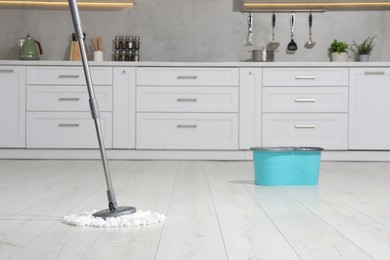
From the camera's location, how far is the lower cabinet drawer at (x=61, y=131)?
17.2 ft

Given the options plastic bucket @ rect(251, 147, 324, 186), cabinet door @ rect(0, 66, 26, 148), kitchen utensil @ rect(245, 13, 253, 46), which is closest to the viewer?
plastic bucket @ rect(251, 147, 324, 186)

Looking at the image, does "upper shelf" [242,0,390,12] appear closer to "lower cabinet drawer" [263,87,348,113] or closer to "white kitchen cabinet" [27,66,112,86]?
"lower cabinet drawer" [263,87,348,113]

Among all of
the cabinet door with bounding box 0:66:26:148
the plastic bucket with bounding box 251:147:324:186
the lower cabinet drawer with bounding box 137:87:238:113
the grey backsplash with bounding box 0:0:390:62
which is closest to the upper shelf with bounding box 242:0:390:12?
the grey backsplash with bounding box 0:0:390:62

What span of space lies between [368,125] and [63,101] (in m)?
2.61

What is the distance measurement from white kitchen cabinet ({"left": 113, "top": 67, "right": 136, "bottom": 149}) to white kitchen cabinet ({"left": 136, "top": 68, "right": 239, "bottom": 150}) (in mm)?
57

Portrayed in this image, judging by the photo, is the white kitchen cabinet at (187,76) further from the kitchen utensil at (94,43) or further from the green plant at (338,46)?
the green plant at (338,46)

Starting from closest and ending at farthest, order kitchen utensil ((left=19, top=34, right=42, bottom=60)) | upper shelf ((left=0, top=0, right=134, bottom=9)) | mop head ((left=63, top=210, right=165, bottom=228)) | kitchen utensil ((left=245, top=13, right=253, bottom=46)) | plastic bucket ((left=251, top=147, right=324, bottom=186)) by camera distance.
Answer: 1. mop head ((left=63, top=210, right=165, bottom=228))
2. plastic bucket ((left=251, top=147, right=324, bottom=186))
3. kitchen utensil ((left=19, top=34, right=42, bottom=60))
4. upper shelf ((left=0, top=0, right=134, bottom=9))
5. kitchen utensil ((left=245, top=13, right=253, bottom=46))

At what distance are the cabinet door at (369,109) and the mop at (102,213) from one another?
3501 mm

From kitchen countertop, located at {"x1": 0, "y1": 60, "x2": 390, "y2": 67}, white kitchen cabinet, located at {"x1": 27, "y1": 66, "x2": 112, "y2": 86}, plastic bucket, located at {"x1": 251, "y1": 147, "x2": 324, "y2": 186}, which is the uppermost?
kitchen countertop, located at {"x1": 0, "y1": 60, "x2": 390, "y2": 67}

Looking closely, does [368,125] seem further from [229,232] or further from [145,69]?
[229,232]

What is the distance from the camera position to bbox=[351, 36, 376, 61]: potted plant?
568 cm

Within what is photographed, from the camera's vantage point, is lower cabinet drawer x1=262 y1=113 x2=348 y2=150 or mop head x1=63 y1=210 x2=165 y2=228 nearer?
mop head x1=63 y1=210 x2=165 y2=228

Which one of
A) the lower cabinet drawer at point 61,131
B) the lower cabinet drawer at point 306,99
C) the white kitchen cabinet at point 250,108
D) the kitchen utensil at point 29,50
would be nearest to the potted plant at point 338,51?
the lower cabinet drawer at point 306,99

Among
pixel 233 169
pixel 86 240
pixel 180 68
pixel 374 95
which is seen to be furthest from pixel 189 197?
pixel 374 95
